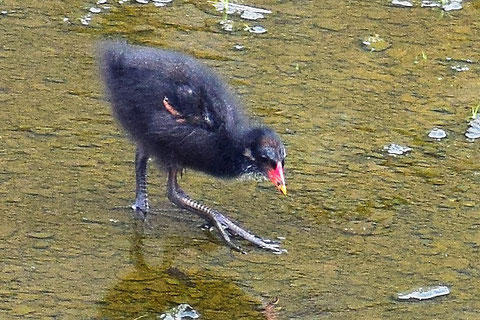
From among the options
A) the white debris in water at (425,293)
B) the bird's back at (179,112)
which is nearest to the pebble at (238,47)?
the bird's back at (179,112)

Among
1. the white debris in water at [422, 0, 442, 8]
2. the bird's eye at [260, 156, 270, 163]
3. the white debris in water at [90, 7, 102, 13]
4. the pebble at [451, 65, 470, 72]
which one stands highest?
the white debris in water at [422, 0, 442, 8]

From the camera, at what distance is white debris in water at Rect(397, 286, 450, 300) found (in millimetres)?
4699

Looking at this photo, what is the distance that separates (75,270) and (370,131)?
216 centimetres

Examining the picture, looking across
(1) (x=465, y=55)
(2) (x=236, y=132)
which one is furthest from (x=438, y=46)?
(2) (x=236, y=132)

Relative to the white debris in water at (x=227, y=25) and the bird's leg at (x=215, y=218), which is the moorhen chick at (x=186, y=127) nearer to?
the bird's leg at (x=215, y=218)

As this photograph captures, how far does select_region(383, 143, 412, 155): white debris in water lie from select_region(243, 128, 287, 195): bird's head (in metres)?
1.06

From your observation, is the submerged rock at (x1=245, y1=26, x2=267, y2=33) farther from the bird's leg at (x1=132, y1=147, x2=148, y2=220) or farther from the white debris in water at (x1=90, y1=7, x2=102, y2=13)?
the bird's leg at (x1=132, y1=147, x2=148, y2=220)

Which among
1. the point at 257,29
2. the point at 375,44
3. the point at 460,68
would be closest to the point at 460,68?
the point at 460,68

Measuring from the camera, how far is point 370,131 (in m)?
6.20

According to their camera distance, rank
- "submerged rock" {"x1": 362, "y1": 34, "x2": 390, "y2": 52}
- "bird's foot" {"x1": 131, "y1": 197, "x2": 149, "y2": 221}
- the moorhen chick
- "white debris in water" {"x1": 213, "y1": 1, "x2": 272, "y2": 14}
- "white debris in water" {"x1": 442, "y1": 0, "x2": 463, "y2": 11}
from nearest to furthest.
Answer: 1. the moorhen chick
2. "bird's foot" {"x1": 131, "y1": 197, "x2": 149, "y2": 221}
3. "submerged rock" {"x1": 362, "y1": 34, "x2": 390, "y2": 52}
4. "white debris in water" {"x1": 213, "y1": 1, "x2": 272, "y2": 14}
5. "white debris in water" {"x1": 442, "y1": 0, "x2": 463, "y2": 11}

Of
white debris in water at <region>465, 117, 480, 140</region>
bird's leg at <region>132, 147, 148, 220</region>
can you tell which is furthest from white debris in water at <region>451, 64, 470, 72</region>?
bird's leg at <region>132, 147, 148, 220</region>

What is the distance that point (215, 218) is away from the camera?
5246mm

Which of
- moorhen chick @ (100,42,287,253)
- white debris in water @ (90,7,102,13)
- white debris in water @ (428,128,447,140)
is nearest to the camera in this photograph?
moorhen chick @ (100,42,287,253)

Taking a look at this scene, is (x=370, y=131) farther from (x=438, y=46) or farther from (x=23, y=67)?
(x=23, y=67)
